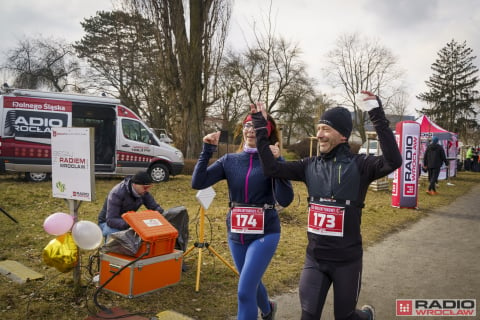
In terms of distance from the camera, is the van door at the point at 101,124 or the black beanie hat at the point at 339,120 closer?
the black beanie hat at the point at 339,120

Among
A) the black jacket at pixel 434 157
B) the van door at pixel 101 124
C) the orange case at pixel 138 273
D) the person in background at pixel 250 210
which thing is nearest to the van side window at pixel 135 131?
the van door at pixel 101 124

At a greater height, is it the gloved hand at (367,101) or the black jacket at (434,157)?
the gloved hand at (367,101)

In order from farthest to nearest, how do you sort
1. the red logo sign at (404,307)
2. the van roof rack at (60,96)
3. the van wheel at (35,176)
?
the van wheel at (35,176) → the van roof rack at (60,96) → the red logo sign at (404,307)

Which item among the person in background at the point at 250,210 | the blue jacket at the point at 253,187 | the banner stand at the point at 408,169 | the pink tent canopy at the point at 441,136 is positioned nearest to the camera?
the person in background at the point at 250,210

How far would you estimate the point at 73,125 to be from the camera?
46.4ft

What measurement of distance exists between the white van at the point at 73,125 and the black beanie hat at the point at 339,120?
39.1 feet

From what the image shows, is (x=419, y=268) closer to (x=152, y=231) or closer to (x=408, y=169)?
(x=152, y=231)

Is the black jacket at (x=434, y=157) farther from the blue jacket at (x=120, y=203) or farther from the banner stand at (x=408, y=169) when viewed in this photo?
the blue jacket at (x=120, y=203)

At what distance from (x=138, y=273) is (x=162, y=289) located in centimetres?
49

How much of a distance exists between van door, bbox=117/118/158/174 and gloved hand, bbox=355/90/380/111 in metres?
12.3

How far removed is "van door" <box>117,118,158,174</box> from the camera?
46.2ft

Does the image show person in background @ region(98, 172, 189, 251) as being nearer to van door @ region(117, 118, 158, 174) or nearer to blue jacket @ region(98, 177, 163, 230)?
blue jacket @ region(98, 177, 163, 230)

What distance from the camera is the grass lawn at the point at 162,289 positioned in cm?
422

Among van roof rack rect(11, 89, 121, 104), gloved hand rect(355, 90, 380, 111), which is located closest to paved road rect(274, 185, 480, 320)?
gloved hand rect(355, 90, 380, 111)
